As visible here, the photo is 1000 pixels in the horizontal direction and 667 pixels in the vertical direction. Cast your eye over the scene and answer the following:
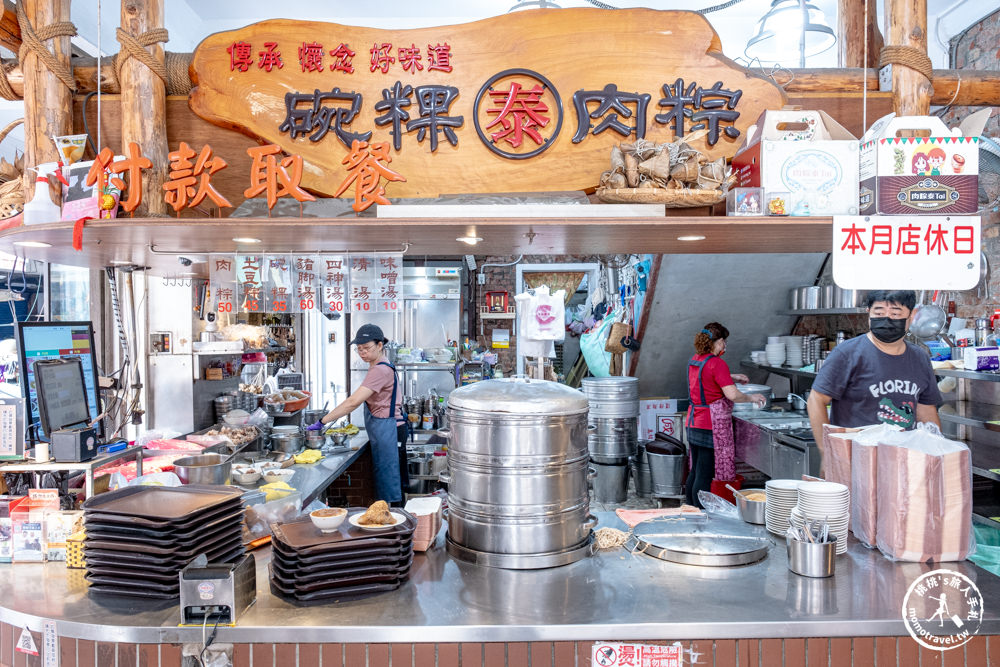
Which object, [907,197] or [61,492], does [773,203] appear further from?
[61,492]

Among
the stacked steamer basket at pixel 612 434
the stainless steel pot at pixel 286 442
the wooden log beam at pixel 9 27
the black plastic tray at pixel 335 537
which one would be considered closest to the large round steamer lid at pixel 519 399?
the black plastic tray at pixel 335 537

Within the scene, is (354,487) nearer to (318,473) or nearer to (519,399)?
(318,473)

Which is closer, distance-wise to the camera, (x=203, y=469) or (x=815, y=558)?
(x=815, y=558)

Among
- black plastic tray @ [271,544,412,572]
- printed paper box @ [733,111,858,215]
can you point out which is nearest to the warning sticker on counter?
black plastic tray @ [271,544,412,572]

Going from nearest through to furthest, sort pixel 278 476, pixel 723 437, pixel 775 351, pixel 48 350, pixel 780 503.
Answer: pixel 780 503, pixel 48 350, pixel 278 476, pixel 723 437, pixel 775 351

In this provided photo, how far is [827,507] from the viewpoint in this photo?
2.18 meters

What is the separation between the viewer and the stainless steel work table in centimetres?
177

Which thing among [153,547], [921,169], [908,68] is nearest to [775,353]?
[908,68]

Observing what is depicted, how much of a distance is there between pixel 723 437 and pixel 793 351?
1.55 meters

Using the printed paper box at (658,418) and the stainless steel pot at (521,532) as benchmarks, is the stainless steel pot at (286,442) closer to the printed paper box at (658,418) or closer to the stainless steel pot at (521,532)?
the stainless steel pot at (521,532)

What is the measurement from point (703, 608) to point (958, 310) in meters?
4.68

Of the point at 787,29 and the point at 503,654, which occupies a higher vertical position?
the point at 787,29

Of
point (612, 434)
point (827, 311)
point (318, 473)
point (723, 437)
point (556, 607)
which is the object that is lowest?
point (612, 434)

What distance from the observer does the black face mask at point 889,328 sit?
3.18 m
